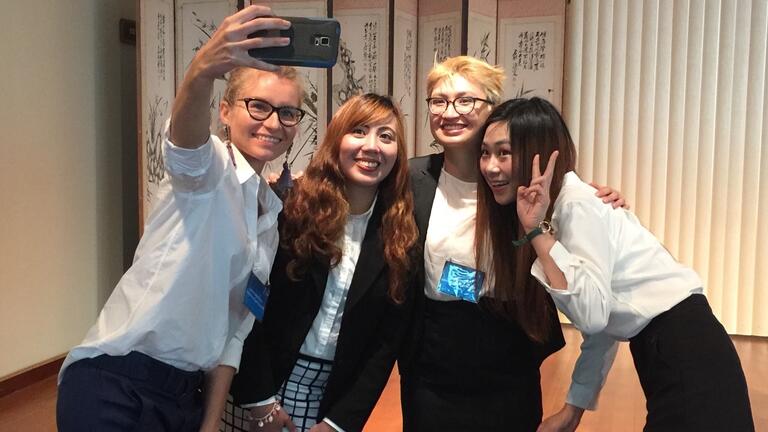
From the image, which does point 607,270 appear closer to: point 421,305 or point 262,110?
point 421,305

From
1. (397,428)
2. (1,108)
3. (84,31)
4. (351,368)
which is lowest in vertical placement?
(397,428)

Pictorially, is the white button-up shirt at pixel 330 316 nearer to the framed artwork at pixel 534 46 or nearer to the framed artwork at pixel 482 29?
the framed artwork at pixel 482 29

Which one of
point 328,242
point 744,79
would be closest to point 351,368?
point 328,242

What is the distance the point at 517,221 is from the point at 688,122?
3622mm

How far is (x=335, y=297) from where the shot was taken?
5.55 ft

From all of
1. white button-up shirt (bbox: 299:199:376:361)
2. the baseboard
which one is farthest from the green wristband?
the baseboard

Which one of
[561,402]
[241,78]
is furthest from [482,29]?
[241,78]

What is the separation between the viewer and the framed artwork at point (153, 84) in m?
4.32

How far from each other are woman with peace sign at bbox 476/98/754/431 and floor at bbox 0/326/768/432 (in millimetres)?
1798

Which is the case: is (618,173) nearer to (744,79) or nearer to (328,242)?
(744,79)

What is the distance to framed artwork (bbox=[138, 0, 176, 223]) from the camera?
4316 millimetres

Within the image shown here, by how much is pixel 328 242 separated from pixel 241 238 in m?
0.36

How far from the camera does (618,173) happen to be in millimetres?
4941

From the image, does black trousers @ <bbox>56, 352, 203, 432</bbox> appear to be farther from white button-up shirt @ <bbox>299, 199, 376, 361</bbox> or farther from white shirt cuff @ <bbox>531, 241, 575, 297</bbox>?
white shirt cuff @ <bbox>531, 241, 575, 297</bbox>
